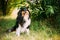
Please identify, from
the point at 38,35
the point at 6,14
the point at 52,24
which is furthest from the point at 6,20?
the point at 52,24

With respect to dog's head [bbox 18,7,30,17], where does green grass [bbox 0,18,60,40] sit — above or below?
below

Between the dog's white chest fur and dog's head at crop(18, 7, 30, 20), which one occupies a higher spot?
dog's head at crop(18, 7, 30, 20)

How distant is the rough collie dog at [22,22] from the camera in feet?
4.26

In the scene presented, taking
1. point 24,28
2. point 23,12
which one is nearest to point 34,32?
point 24,28

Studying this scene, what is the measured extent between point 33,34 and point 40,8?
9.1 inches

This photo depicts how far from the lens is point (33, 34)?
1315 millimetres

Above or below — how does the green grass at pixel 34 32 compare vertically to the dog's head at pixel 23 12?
below

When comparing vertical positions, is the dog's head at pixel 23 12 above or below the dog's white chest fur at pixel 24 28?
above

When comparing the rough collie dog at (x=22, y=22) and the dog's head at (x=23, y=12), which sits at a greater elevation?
the dog's head at (x=23, y=12)

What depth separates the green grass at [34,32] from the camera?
1289mm

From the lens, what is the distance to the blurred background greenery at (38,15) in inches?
51.5

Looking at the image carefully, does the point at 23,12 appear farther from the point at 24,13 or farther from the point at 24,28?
the point at 24,28

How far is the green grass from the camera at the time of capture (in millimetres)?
1289

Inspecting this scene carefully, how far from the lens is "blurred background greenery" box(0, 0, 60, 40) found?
131 cm
